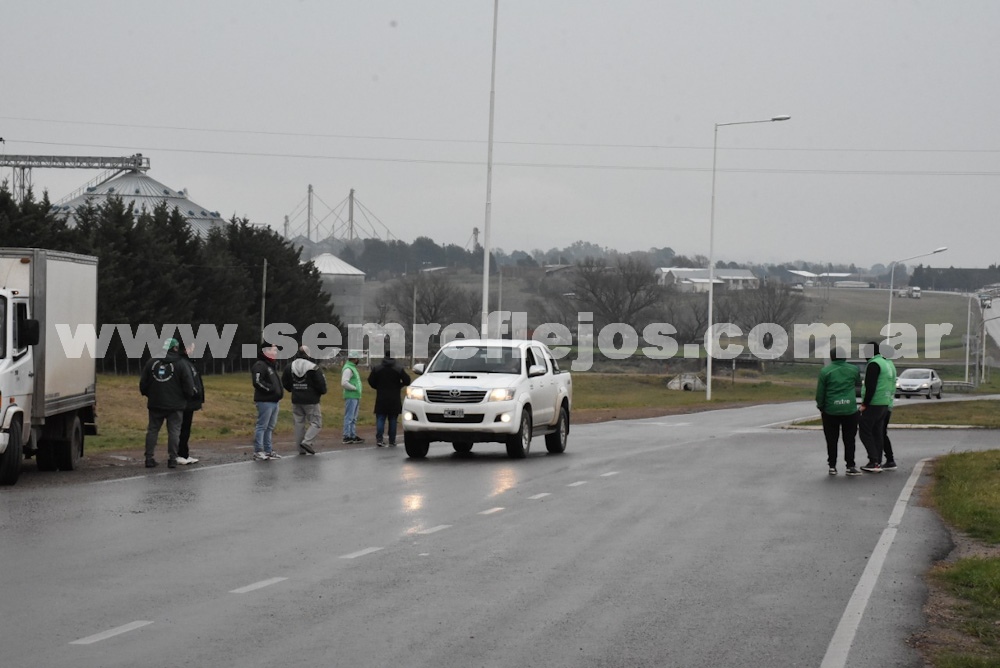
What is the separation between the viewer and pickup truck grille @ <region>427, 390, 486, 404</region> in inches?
896

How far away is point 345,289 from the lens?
133625mm

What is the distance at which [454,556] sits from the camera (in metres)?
11.6

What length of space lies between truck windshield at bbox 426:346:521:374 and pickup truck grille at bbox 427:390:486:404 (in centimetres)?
102

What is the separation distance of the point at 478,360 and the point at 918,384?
47913mm

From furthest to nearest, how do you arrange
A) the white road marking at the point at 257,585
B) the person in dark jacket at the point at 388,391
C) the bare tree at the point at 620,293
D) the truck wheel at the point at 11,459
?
1. the bare tree at the point at 620,293
2. the person in dark jacket at the point at 388,391
3. the truck wheel at the point at 11,459
4. the white road marking at the point at 257,585

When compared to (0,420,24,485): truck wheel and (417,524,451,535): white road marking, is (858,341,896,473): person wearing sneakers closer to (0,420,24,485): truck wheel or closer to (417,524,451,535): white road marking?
(417,524,451,535): white road marking

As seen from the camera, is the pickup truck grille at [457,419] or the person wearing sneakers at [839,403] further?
the pickup truck grille at [457,419]

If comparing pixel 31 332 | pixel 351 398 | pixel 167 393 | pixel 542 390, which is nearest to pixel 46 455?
pixel 167 393

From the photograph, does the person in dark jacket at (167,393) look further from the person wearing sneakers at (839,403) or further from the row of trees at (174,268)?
the row of trees at (174,268)

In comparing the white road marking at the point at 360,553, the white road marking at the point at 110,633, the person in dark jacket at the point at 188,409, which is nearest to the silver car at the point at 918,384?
the person in dark jacket at the point at 188,409

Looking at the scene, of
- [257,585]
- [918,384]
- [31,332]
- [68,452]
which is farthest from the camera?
[918,384]

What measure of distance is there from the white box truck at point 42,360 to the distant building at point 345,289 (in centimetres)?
11072

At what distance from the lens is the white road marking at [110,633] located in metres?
7.95

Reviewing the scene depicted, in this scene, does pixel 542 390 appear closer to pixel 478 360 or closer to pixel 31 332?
pixel 478 360
